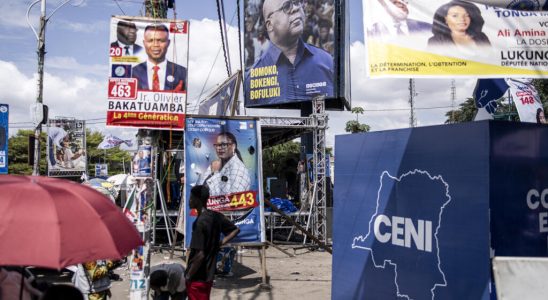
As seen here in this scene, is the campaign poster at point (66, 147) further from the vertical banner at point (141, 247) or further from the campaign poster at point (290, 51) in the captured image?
the vertical banner at point (141, 247)

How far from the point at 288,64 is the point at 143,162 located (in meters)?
18.5

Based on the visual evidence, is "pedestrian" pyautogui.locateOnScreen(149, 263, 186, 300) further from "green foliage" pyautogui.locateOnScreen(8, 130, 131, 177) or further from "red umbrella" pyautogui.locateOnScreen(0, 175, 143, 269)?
"green foliage" pyautogui.locateOnScreen(8, 130, 131, 177)

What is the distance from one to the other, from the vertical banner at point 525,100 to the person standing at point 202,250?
24.7 feet

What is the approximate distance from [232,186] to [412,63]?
490cm

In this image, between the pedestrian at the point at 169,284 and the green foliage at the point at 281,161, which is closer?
the pedestrian at the point at 169,284

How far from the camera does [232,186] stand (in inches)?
359

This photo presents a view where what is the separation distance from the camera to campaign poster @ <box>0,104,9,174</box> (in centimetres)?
1191

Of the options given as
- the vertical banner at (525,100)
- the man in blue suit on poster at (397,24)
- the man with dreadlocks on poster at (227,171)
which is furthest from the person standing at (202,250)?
the vertical banner at (525,100)

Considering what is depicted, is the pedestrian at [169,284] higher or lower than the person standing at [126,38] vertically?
lower


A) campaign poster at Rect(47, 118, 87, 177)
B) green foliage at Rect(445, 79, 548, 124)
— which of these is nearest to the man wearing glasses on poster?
green foliage at Rect(445, 79, 548, 124)

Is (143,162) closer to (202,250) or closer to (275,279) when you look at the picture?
(202,250)

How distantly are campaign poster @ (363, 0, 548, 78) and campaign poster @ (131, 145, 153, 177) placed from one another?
3061 mm

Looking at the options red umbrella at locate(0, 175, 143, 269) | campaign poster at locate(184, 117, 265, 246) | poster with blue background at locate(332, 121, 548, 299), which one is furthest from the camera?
campaign poster at locate(184, 117, 265, 246)

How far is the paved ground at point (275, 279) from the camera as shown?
8812 millimetres
